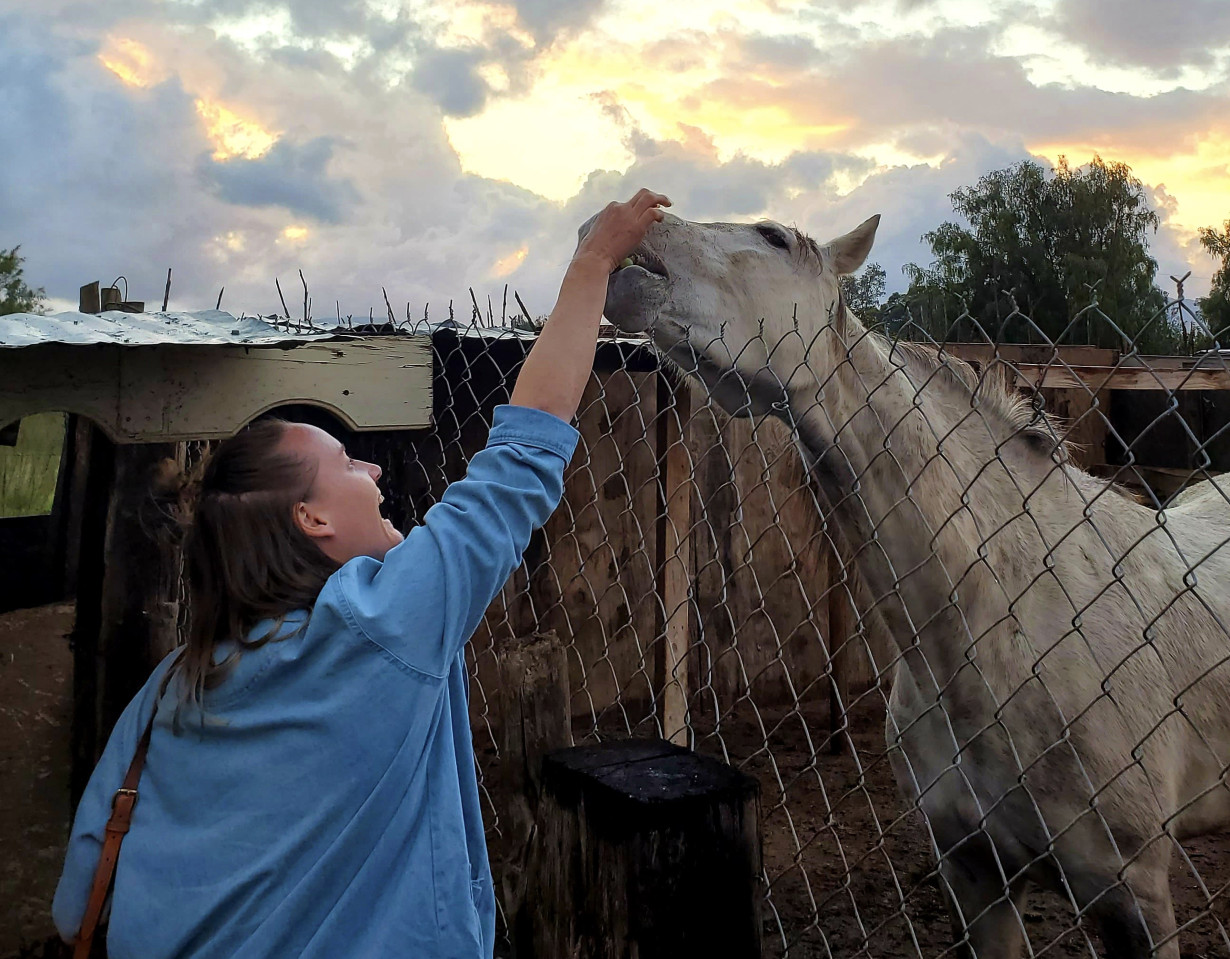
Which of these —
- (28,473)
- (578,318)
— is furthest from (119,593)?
(28,473)

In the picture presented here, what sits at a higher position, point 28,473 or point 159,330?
point 28,473

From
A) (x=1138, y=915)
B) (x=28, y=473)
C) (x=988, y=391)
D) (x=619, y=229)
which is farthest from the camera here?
(x=28, y=473)

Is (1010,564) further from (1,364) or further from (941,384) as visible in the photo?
(1,364)

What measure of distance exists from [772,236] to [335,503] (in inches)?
63.9

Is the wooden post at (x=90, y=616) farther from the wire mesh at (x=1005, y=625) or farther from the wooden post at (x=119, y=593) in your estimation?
the wire mesh at (x=1005, y=625)

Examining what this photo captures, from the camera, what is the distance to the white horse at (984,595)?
2.14m

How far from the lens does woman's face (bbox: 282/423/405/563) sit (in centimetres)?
130

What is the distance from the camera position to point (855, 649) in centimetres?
644

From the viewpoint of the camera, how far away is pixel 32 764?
263 centimetres

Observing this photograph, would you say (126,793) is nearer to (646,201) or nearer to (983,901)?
(646,201)

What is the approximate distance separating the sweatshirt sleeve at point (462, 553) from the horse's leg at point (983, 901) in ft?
6.46

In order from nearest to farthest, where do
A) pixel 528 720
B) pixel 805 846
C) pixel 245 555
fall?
pixel 245 555 < pixel 528 720 < pixel 805 846

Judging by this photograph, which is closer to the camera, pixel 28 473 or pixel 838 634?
pixel 838 634

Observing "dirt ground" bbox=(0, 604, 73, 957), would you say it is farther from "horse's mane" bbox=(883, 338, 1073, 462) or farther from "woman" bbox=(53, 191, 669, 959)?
"horse's mane" bbox=(883, 338, 1073, 462)
